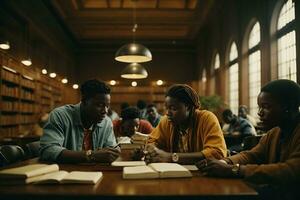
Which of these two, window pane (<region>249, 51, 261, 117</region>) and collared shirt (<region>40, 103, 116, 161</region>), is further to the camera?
window pane (<region>249, 51, 261, 117</region>)

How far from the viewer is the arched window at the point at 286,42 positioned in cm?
584

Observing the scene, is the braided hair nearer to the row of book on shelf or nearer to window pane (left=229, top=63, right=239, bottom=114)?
the row of book on shelf

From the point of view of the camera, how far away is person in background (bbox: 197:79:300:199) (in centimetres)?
167

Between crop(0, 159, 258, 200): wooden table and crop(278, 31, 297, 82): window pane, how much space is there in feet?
15.3

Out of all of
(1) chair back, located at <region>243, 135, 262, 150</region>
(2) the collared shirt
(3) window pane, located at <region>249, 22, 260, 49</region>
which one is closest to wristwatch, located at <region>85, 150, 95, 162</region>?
(2) the collared shirt

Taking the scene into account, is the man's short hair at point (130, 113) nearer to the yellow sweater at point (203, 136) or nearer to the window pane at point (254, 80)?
the yellow sweater at point (203, 136)

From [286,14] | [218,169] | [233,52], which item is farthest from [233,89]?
[218,169]

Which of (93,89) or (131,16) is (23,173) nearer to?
(93,89)

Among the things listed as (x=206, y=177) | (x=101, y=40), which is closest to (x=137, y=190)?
(x=206, y=177)

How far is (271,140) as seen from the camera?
2088 millimetres

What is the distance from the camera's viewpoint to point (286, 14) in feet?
20.0

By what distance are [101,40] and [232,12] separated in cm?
617

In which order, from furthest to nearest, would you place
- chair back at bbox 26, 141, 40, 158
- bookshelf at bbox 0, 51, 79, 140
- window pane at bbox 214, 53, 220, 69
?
window pane at bbox 214, 53, 220, 69, bookshelf at bbox 0, 51, 79, 140, chair back at bbox 26, 141, 40, 158

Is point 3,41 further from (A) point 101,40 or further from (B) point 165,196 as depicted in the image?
(A) point 101,40
